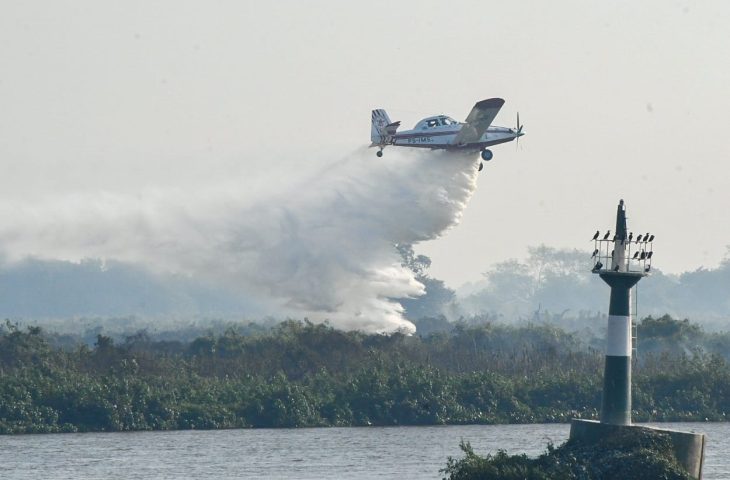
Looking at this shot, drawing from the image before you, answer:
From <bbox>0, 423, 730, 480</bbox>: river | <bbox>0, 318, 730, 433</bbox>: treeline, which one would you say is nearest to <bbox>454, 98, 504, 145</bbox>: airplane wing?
<bbox>0, 318, 730, 433</bbox>: treeline

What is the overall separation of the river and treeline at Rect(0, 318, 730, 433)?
1.37m

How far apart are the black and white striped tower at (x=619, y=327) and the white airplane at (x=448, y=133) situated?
23.1 meters

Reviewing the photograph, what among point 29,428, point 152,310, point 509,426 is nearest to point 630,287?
point 509,426

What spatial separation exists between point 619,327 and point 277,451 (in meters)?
18.2

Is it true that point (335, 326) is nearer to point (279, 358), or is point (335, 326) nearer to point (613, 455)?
point (279, 358)

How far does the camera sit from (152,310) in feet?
531

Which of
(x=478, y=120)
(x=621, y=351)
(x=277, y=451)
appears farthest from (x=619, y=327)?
(x=478, y=120)

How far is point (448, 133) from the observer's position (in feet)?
210

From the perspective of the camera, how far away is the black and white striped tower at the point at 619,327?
1602 inches

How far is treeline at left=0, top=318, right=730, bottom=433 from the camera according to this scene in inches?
2469

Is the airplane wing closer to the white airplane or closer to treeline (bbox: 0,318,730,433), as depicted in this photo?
the white airplane

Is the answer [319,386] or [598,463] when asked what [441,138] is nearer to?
[319,386]

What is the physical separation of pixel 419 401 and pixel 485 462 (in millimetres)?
23593

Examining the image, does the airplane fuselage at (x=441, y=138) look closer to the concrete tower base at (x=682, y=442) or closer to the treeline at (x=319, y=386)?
the treeline at (x=319, y=386)
